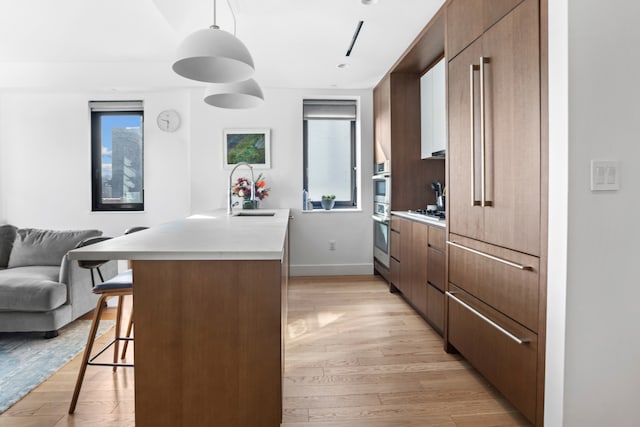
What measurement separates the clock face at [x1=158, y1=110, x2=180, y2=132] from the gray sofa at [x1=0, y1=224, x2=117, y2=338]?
71.4 inches

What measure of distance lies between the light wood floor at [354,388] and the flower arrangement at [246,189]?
187 centimetres

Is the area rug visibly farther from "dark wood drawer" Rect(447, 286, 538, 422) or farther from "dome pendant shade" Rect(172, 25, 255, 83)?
"dark wood drawer" Rect(447, 286, 538, 422)

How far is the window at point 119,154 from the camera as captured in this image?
4848mm

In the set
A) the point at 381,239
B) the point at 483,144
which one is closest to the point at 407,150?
the point at 381,239

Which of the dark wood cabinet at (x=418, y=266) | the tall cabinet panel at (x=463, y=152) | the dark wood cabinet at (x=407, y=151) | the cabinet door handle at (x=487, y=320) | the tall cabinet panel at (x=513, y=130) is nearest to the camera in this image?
the tall cabinet panel at (x=513, y=130)

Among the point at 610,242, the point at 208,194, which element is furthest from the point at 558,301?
the point at 208,194

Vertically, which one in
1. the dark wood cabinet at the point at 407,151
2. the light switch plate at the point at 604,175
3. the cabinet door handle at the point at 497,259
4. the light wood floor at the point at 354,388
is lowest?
the light wood floor at the point at 354,388

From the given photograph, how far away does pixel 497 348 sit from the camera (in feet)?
6.31

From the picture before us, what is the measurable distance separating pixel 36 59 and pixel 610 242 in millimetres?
5246

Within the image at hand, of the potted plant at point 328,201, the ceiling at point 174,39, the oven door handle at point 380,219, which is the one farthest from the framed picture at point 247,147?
the oven door handle at point 380,219

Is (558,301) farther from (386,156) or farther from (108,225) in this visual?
(108,225)

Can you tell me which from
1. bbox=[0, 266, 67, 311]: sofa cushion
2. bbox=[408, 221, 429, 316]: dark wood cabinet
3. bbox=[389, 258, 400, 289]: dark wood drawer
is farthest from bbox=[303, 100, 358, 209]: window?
bbox=[0, 266, 67, 311]: sofa cushion

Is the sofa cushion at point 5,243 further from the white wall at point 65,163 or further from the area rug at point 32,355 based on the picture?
the white wall at point 65,163

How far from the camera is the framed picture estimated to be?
4.75 m
